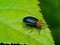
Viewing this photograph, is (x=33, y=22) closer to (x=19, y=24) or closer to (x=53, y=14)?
(x=19, y=24)

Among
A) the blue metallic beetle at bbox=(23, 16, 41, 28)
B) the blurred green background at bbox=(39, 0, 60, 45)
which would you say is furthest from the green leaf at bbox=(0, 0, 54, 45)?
the blurred green background at bbox=(39, 0, 60, 45)

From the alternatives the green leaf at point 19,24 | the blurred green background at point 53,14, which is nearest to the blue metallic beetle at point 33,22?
the green leaf at point 19,24

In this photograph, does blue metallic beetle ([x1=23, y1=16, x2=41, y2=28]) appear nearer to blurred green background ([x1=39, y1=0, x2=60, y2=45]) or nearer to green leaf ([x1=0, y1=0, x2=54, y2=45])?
green leaf ([x1=0, y1=0, x2=54, y2=45])

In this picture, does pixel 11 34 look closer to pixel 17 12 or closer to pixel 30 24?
pixel 17 12

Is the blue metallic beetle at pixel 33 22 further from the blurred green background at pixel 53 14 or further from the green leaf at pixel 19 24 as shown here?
the blurred green background at pixel 53 14

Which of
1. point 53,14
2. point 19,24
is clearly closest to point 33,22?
point 19,24

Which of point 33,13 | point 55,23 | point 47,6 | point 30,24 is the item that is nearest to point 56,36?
point 55,23

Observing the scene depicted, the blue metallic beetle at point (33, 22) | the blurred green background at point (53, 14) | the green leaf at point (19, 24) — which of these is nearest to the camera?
the green leaf at point (19, 24)
